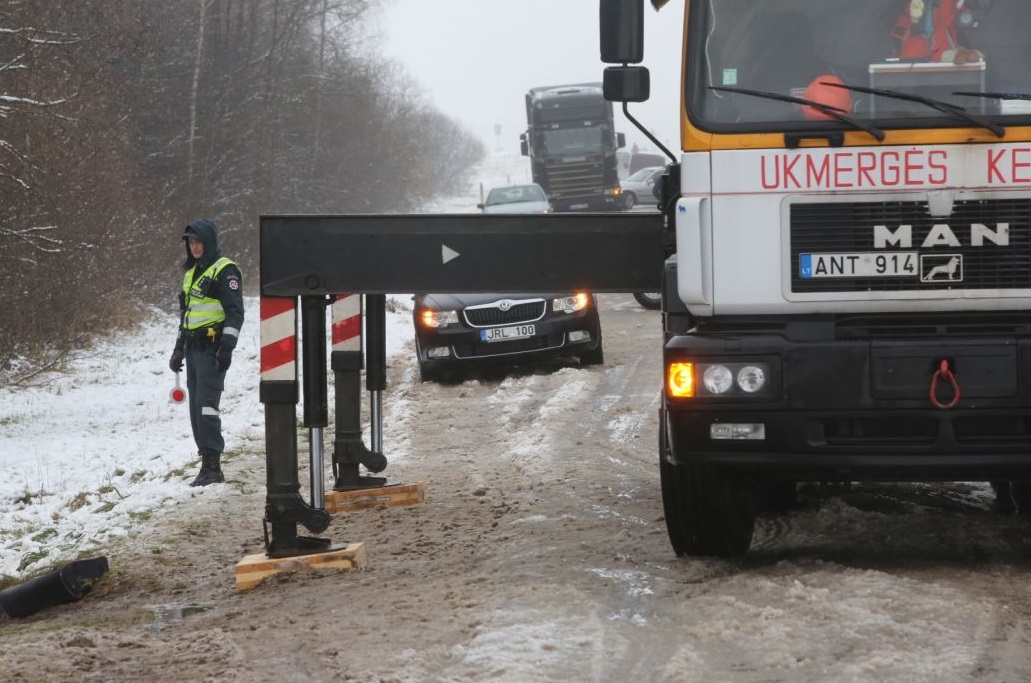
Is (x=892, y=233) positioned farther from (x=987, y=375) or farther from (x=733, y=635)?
(x=733, y=635)

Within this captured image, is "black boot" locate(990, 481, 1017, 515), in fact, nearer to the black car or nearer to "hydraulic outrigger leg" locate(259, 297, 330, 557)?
"hydraulic outrigger leg" locate(259, 297, 330, 557)

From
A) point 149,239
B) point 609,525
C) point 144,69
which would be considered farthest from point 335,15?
point 609,525

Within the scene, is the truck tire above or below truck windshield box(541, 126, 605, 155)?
below

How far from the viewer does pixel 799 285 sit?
6.09 m

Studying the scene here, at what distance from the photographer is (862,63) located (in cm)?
616

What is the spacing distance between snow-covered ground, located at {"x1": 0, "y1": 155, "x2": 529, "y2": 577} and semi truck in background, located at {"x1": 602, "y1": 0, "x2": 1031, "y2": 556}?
13.9 ft

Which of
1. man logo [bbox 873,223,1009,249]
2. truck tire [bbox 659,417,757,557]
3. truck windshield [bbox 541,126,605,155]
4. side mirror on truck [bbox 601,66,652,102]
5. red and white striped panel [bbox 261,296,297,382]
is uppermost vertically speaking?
truck windshield [bbox 541,126,605,155]

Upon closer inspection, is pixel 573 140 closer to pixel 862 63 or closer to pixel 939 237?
pixel 862 63

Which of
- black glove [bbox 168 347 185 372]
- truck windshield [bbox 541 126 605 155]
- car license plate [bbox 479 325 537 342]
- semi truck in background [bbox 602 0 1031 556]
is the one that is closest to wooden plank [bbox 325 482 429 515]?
black glove [bbox 168 347 185 372]

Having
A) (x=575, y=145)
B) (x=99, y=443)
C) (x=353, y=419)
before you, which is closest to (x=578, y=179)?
(x=575, y=145)

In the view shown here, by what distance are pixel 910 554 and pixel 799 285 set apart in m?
1.61

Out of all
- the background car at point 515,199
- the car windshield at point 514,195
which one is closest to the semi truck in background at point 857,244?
the background car at point 515,199

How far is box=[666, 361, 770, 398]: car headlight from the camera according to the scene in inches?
238

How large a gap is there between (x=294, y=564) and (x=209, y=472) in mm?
3336
